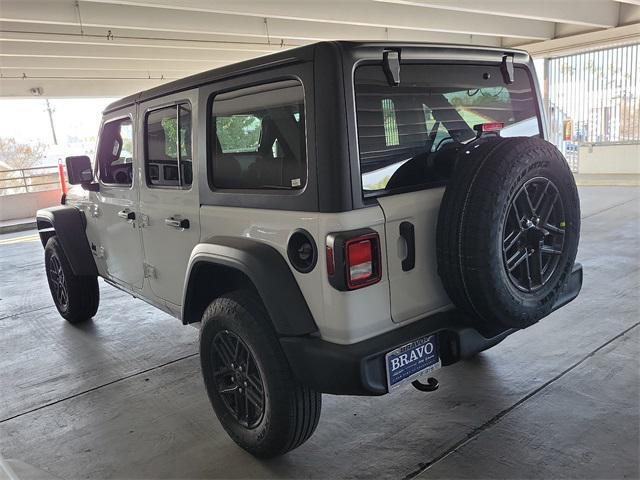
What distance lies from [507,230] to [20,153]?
2622 centimetres

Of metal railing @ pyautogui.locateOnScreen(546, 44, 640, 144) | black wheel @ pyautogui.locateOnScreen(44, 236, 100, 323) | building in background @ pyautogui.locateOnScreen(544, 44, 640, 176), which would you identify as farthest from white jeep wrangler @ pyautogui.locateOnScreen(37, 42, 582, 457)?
metal railing @ pyautogui.locateOnScreen(546, 44, 640, 144)

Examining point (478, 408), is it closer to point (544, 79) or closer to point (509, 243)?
point (509, 243)

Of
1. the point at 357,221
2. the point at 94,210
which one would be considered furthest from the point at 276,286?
the point at 94,210

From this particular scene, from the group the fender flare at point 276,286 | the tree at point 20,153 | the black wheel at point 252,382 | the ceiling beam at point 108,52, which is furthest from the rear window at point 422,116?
the tree at point 20,153

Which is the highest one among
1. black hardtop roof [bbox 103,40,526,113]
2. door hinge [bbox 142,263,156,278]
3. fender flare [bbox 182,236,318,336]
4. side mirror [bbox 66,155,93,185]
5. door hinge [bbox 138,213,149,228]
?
black hardtop roof [bbox 103,40,526,113]

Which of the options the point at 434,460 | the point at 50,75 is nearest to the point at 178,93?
the point at 434,460

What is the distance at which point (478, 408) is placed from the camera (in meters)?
3.00

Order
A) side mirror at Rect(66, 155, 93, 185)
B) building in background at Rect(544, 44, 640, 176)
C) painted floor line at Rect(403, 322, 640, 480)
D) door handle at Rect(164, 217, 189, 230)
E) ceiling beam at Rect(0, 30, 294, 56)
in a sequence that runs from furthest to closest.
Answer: building in background at Rect(544, 44, 640, 176) < ceiling beam at Rect(0, 30, 294, 56) < side mirror at Rect(66, 155, 93, 185) < door handle at Rect(164, 217, 189, 230) < painted floor line at Rect(403, 322, 640, 480)

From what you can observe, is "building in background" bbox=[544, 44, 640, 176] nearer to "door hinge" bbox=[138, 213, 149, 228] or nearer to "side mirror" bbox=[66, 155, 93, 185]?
"side mirror" bbox=[66, 155, 93, 185]

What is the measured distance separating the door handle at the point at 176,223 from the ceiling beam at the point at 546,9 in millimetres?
5601

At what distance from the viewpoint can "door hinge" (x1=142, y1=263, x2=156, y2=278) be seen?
3.46 m

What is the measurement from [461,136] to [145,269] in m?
2.18

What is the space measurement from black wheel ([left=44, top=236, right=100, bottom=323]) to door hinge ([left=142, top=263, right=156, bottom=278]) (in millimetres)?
1312

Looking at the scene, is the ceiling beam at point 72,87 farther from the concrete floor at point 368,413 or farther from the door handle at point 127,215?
the door handle at point 127,215
